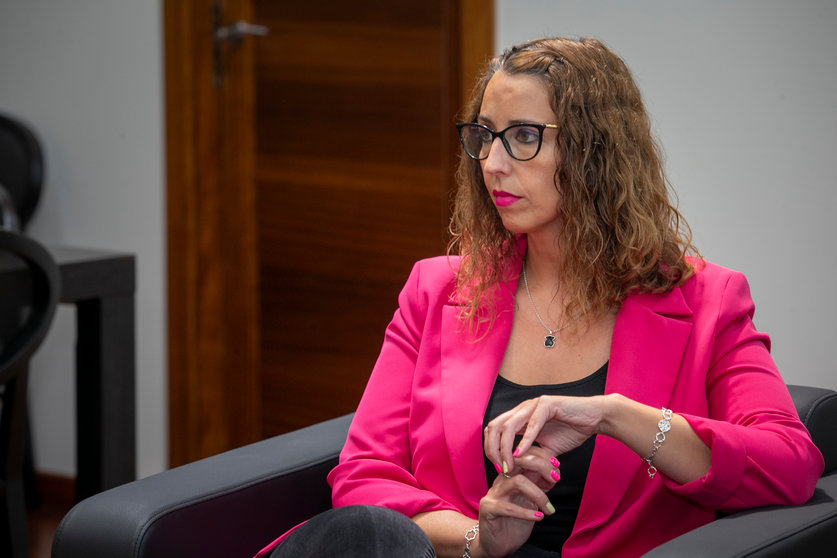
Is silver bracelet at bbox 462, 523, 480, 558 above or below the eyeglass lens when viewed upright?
below

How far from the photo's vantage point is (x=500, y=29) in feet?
8.26

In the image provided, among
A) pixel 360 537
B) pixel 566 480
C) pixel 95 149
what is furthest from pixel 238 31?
pixel 360 537

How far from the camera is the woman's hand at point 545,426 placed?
1.31m

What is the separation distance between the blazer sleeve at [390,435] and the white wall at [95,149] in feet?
5.23

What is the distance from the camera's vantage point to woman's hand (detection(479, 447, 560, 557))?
4.36 feet

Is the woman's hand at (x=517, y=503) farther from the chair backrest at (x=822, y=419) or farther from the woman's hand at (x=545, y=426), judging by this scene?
A: the chair backrest at (x=822, y=419)

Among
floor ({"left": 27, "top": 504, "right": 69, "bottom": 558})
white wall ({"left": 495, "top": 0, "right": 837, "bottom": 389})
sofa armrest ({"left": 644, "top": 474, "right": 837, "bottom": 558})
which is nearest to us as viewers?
sofa armrest ({"left": 644, "top": 474, "right": 837, "bottom": 558})

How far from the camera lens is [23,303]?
230cm

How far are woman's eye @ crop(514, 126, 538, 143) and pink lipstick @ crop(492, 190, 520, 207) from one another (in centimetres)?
8

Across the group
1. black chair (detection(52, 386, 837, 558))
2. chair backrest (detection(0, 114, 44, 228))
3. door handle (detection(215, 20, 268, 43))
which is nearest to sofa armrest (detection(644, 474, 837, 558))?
black chair (detection(52, 386, 837, 558))

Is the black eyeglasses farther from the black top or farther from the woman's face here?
the black top

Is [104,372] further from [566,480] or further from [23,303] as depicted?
[566,480]

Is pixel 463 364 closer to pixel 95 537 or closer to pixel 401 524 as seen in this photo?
pixel 401 524

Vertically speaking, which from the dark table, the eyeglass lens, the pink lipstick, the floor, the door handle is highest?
the door handle
